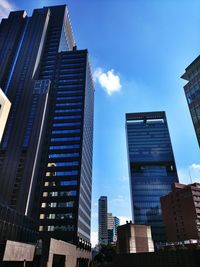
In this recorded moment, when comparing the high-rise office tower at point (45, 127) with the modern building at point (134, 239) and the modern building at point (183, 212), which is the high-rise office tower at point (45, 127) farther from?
the modern building at point (183, 212)

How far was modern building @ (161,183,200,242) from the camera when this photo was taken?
3927 inches

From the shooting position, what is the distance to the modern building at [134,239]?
65.9m

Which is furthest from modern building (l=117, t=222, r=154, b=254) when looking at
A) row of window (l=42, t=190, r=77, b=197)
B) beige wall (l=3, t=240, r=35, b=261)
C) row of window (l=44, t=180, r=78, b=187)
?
beige wall (l=3, t=240, r=35, b=261)

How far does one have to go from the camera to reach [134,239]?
219 feet

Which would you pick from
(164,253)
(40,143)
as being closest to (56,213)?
(40,143)

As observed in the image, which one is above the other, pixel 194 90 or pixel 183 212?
pixel 194 90

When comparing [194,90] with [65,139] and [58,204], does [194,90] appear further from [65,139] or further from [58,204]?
[65,139]

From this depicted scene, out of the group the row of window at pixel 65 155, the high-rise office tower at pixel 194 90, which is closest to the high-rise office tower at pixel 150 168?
the row of window at pixel 65 155

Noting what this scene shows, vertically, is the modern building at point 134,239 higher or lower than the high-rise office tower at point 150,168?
lower

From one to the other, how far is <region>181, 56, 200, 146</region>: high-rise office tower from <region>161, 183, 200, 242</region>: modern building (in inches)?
2930

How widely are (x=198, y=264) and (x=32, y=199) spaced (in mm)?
66809

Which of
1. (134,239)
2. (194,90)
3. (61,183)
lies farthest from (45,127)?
(194,90)

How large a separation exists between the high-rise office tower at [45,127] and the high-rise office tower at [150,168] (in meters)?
55.1

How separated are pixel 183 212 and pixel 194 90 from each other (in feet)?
269
